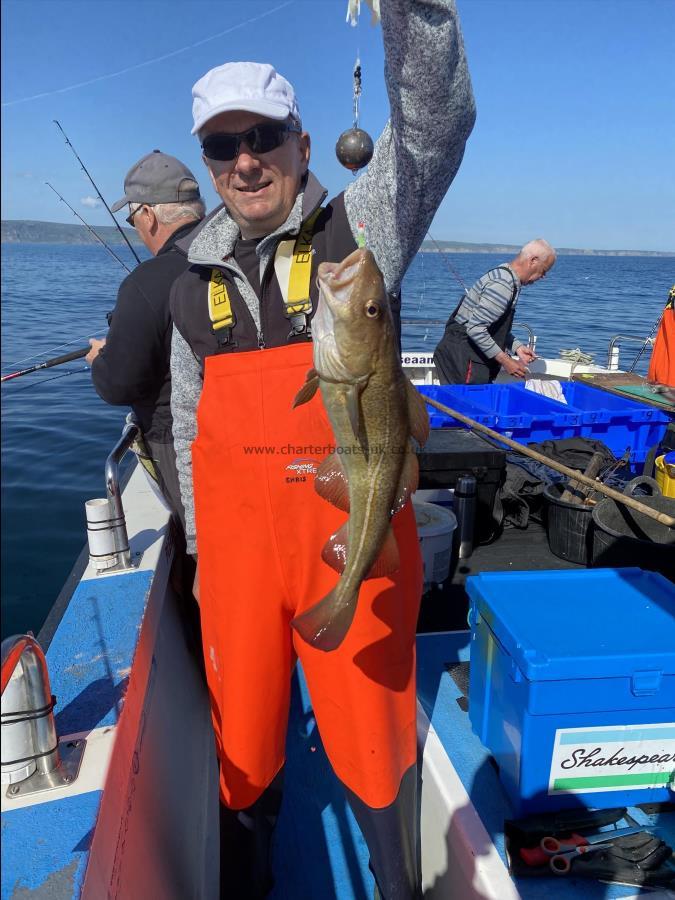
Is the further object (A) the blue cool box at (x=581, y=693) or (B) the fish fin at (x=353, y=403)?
(A) the blue cool box at (x=581, y=693)

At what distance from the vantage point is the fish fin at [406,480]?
1.82 metres

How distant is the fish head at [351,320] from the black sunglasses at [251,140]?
698 millimetres

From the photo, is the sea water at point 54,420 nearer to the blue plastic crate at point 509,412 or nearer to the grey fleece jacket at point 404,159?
the grey fleece jacket at point 404,159

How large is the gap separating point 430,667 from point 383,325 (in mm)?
2431

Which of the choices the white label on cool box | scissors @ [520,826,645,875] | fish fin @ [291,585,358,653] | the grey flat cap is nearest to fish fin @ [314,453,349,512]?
fish fin @ [291,585,358,653]

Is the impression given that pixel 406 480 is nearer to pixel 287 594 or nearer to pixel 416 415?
pixel 416 415

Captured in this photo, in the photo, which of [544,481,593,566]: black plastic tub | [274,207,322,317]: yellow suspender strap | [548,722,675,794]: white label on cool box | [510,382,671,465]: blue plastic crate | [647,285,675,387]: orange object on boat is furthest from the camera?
[647,285,675,387]: orange object on boat

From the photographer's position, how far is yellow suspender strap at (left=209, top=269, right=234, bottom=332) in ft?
7.11

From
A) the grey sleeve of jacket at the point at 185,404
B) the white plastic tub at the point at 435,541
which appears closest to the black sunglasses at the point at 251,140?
the grey sleeve of jacket at the point at 185,404

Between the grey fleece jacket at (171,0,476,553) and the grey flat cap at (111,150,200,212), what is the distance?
4.52 feet

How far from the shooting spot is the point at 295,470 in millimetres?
1996

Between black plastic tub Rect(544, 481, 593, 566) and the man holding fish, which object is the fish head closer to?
the man holding fish

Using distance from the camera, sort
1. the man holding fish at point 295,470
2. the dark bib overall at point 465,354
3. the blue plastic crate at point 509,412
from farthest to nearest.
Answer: the dark bib overall at point 465,354 → the blue plastic crate at point 509,412 → the man holding fish at point 295,470

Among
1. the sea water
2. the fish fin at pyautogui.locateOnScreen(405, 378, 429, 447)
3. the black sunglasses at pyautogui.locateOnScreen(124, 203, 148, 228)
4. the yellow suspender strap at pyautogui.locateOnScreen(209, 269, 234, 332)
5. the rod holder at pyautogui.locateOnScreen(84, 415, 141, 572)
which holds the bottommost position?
the sea water
